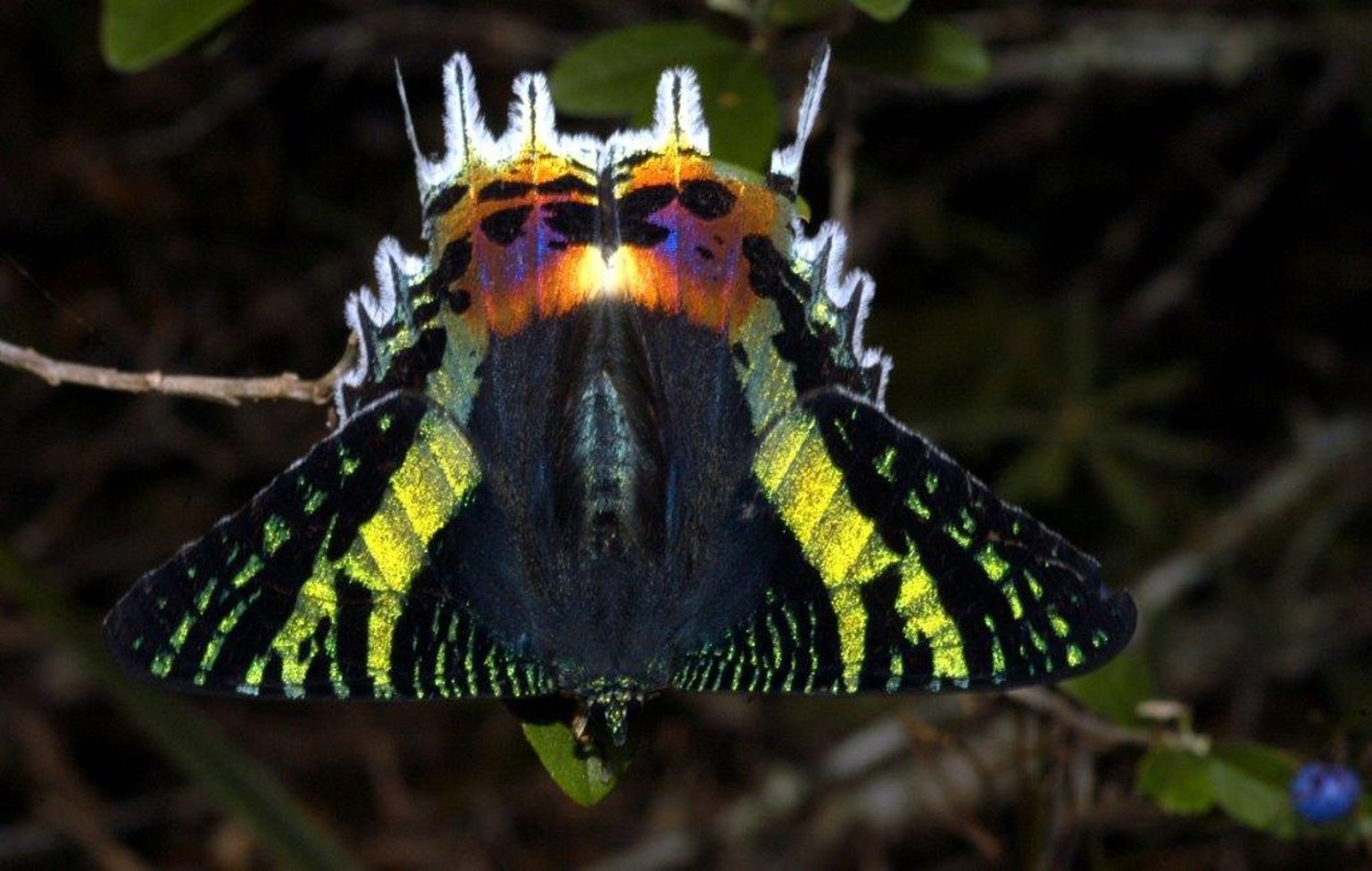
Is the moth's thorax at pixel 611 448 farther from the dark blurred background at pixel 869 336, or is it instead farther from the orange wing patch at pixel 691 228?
the dark blurred background at pixel 869 336

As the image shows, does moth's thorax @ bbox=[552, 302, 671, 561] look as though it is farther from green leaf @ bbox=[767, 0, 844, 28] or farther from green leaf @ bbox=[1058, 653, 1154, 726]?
green leaf @ bbox=[1058, 653, 1154, 726]

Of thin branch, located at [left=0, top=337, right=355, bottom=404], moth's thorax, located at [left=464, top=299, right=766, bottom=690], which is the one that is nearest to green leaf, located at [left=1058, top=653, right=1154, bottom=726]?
moth's thorax, located at [left=464, top=299, right=766, bottom=690]

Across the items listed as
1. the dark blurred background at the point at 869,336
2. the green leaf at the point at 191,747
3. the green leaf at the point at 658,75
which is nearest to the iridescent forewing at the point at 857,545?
the green leaf at the point at 658,75

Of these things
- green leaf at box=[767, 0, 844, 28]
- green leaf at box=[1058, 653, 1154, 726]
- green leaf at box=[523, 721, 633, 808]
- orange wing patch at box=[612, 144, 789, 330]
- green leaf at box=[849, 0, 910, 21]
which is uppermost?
green leaf at box=[767, 0, 844, 28]

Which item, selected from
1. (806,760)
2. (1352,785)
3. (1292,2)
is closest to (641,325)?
(1352,785)

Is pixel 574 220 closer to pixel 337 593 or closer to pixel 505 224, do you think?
pixel 505 224

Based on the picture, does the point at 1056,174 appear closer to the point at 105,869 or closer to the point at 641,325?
the point at 641,325
